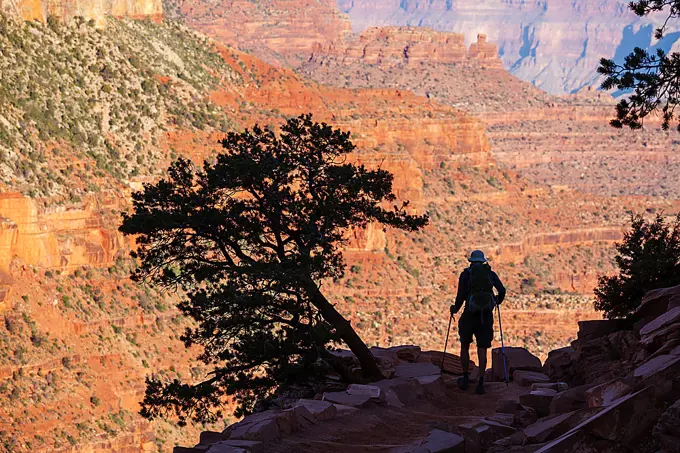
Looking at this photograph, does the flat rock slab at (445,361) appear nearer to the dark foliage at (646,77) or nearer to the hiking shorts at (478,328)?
the hiking shorts at (478,328)

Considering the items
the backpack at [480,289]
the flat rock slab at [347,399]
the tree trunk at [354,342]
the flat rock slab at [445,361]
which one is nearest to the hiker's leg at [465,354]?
the backpack at [480,289]

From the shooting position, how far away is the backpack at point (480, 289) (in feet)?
67.9

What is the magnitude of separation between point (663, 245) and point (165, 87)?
4510 cm

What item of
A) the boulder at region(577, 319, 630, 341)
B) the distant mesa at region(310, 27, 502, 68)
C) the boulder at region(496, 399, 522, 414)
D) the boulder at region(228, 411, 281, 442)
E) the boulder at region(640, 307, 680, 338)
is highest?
the distant mesa at region(310, 27, 502, 68)

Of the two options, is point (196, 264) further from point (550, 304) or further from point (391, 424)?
point (550, 304)

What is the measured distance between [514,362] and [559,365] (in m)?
1.76

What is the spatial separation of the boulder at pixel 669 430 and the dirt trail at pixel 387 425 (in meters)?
4.43

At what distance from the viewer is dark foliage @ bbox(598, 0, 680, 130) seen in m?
20.8

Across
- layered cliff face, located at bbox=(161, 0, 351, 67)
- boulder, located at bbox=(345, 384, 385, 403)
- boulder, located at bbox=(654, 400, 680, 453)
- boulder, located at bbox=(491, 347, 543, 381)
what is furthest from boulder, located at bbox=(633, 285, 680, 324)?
layered cliff face, located at bbox=(161, 0, 351, 67)

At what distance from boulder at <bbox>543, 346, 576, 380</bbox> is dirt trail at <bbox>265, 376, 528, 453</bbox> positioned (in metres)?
1.20

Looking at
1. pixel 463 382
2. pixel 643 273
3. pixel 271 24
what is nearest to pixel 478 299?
pixel 463 382

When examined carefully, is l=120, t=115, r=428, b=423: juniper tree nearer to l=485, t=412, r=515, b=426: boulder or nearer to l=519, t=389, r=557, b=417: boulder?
l=485, t=412, r=515, b=426: boulder

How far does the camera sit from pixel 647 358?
17516mm

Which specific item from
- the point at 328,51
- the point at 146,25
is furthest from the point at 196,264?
the point at 328,51
